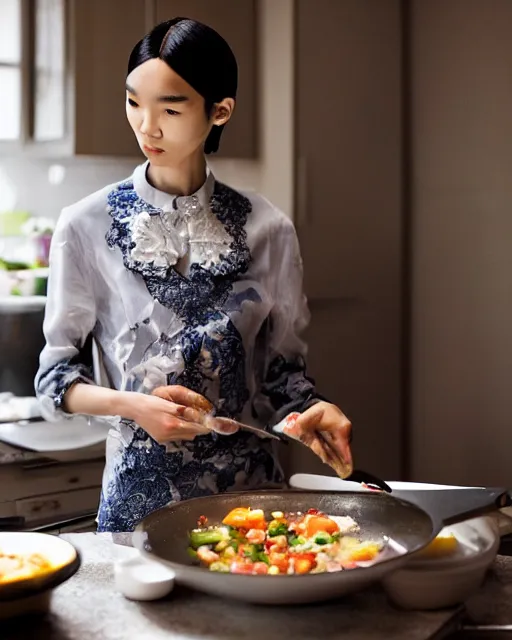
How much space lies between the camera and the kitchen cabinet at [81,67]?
2543 millimetres

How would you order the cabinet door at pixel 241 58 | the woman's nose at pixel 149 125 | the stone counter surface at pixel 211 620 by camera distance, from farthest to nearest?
the cabinet door at pixel 241 58 < the woman's nose at pixel 149 125 < the stone counter surface at pixel 211 620

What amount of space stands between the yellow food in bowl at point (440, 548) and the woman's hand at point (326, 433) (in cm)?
32

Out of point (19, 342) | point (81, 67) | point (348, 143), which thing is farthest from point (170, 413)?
point (348, 143)

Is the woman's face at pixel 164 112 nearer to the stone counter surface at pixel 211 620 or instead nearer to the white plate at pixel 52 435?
the stone counter surface at pixel 211 620

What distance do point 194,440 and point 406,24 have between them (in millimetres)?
1881

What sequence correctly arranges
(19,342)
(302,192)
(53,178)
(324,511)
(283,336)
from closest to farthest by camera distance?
(324,511) → (283,336) → (19,342) → (302,192) → (53,178)

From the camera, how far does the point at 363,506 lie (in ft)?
4.29

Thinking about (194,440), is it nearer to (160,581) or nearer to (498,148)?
(160,581)

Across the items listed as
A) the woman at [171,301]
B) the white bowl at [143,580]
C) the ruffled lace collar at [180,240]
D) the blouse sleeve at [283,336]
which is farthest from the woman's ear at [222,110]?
the white bowl at [143,580]

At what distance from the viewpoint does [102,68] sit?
101 inches

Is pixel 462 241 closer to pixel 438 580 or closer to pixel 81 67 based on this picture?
pixel 81 67

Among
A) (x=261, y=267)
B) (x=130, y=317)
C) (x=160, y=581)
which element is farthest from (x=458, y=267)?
(x=160, y=581)

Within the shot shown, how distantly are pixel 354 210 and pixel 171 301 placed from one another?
140 cm

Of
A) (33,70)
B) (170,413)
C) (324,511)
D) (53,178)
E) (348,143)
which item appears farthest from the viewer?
(53,178)
